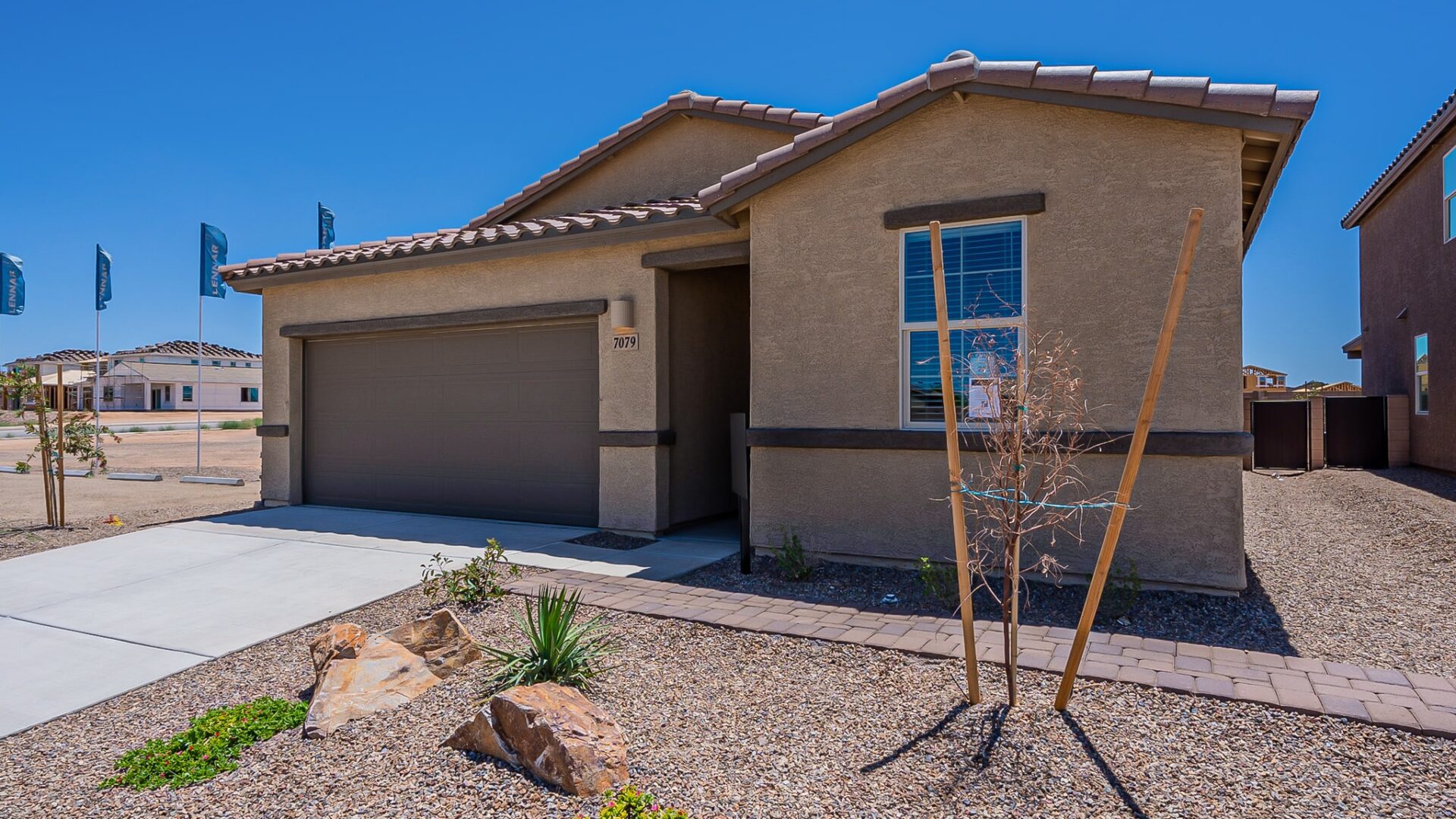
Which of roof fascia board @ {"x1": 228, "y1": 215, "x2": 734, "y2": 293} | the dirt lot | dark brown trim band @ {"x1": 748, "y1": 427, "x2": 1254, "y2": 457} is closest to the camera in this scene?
dark brown trim band @ {"x1": 748, "y1": 427, "x2": 1254, "y2": 457}

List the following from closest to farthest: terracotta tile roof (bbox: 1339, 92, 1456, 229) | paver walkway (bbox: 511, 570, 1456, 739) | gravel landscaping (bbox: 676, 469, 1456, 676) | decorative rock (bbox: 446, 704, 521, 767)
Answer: decorative rock (bbox: 446, 704, 521, 767) < paver walkway (bbox: 511, 570, 1456, 739) < gravel landscaping (bbox: 676, 469, 1456, 676) < terracotta tile roof (bbox: 1339, 92, 1456, 229)

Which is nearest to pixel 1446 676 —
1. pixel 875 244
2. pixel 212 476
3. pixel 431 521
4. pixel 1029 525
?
pixel 1029 525

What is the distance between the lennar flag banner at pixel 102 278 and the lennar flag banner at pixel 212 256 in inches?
295

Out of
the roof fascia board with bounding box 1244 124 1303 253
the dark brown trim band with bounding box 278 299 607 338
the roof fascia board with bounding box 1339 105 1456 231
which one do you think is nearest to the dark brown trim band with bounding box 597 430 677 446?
the dark brown trim band with bounding box 278 299 607 338

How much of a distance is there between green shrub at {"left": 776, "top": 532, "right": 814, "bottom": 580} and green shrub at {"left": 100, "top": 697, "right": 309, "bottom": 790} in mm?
3667

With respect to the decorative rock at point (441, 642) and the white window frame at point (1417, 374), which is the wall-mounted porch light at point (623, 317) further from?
the white window frame at point (1417, 374)

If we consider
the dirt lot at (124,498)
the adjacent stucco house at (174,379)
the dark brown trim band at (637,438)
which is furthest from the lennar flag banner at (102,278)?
the adjacent stucco house at (174,379)

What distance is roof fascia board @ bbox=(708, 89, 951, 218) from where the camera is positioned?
660cm

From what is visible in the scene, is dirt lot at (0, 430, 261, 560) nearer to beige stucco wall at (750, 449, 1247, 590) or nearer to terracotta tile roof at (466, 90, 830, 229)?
terracotta tile roof at (466, 90, 830, 229)

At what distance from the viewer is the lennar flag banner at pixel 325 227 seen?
19812mm

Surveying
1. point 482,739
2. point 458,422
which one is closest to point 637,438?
point 458,422

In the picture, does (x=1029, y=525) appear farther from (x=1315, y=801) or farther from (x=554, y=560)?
(x=554, y=560)

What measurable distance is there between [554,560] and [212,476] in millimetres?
13692

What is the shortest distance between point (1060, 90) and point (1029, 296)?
1507 mm
